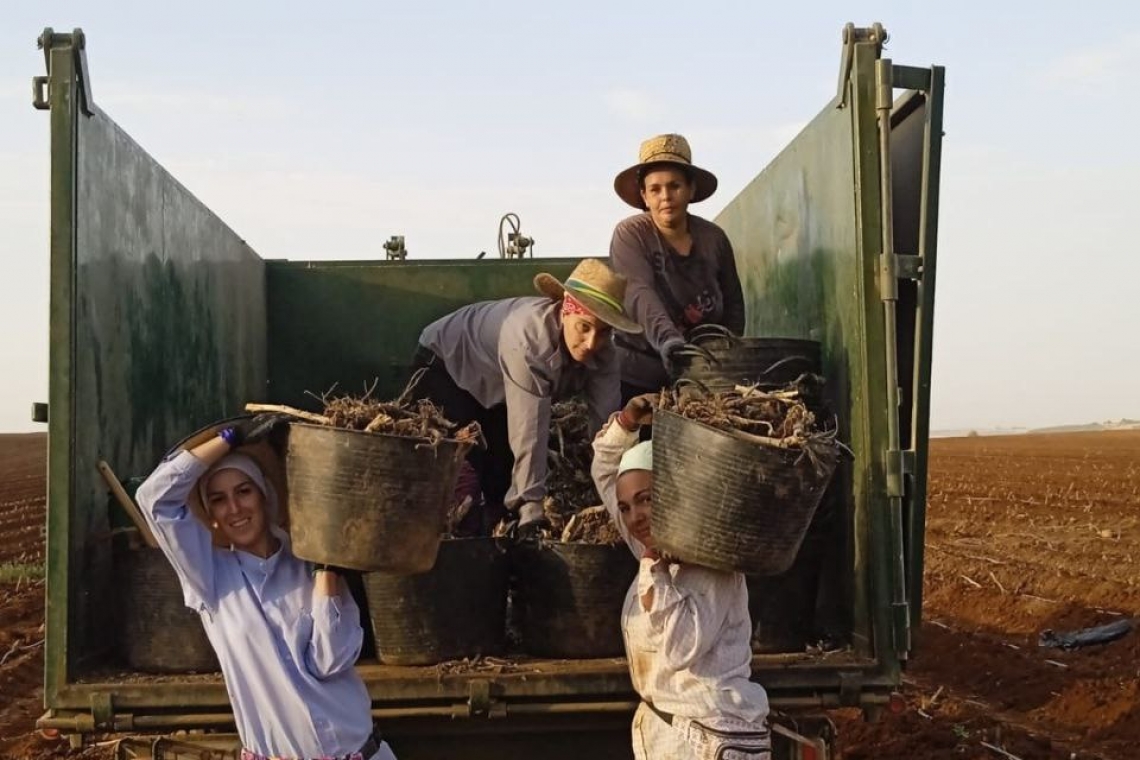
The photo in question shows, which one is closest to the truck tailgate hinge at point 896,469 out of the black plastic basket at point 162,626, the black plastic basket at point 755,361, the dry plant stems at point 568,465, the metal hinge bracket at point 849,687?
the black plastic basket at point 755,361

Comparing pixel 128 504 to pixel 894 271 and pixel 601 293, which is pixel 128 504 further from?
pixel 894 271

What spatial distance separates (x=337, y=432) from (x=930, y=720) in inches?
194

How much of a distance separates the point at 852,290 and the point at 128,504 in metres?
2.25

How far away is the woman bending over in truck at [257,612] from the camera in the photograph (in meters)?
3.24

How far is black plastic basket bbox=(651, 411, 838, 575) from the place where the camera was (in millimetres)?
3324

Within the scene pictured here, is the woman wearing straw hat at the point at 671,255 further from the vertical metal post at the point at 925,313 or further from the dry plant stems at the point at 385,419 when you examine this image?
the dry plant stems at the point at 385,419

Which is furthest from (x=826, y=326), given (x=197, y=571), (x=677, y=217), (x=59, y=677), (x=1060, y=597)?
(x=1060, y=597)

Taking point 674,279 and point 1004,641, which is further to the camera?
point 1004,641

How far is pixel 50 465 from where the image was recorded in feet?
11.7

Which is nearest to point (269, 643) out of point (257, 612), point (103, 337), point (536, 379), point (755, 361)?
point (257, 612)

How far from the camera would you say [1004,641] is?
30.5 ft

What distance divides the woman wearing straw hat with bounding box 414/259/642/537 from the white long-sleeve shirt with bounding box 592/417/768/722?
0.62 meters

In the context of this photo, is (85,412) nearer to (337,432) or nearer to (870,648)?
(337,432)

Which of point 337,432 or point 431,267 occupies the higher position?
point 431,267
